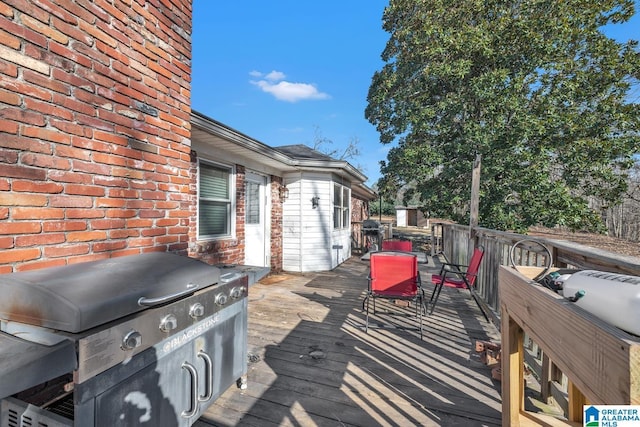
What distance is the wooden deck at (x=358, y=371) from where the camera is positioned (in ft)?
7.17

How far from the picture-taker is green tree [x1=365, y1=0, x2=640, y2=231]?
8508 mm

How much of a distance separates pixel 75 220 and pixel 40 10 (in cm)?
114

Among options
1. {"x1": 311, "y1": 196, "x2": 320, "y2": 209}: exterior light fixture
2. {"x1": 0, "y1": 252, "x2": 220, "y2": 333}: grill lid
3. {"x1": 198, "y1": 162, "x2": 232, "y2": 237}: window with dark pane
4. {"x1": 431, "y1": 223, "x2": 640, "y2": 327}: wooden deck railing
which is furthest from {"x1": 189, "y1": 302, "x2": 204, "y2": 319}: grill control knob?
{"x1": 311, "y1": 196, "x2": 320, "y2": 209}: exterior light fixture

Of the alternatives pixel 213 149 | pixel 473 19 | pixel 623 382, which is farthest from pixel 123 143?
pixel 473 19

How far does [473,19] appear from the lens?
33.4 ft

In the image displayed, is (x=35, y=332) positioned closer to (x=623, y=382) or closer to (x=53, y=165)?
(x=53, y=165)

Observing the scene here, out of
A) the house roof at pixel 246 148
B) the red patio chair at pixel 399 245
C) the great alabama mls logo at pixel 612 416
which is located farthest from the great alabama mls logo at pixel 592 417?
the red patio chair at pixel 399 245

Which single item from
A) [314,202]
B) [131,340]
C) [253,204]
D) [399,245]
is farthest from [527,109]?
[131,340]

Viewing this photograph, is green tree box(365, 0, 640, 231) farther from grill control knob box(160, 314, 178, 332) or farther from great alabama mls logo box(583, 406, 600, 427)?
grill control knob box(160, 314, 178, 332)

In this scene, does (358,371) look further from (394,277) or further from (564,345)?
(564,345)

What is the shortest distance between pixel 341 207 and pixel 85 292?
801 centimetres

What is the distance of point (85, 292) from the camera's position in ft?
3.98

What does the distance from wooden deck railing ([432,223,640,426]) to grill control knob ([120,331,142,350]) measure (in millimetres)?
1630

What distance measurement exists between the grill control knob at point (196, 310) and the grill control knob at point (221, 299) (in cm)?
16
